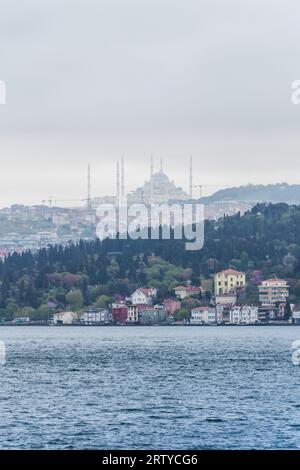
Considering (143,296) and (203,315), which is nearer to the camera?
(143,296)

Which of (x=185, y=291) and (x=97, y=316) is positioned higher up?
(x=185, y=291)

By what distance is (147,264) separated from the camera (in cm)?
12538

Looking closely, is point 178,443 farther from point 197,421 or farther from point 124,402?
point 124,402

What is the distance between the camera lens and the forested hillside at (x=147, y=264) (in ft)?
395

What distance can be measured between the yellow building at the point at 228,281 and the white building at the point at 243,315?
4.95 ft

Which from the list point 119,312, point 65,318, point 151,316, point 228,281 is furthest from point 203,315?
point 65,318

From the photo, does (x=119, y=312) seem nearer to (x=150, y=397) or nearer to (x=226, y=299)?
(x=226, y=299)

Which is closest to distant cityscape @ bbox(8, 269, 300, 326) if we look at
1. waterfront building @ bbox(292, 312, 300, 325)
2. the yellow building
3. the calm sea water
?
the yellow building

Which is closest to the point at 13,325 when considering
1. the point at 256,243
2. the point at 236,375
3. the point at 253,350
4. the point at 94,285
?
the point at 94,285

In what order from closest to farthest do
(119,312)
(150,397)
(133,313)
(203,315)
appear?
(150,397) < (203,315) < (119,312) < (133,313)

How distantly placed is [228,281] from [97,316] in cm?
988

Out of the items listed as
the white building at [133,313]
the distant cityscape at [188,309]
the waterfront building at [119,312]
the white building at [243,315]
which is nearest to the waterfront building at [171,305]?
the distant cityscape at [188,309]

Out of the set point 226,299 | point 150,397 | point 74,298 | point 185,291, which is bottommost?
point 150,397

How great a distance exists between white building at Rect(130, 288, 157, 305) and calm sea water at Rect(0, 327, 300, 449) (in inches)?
1595
